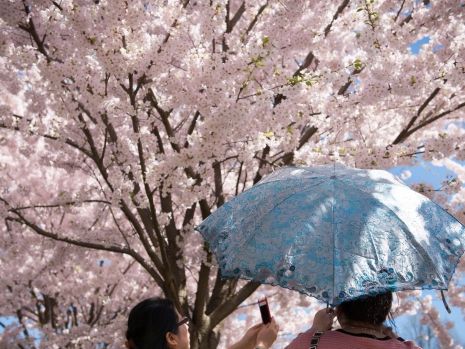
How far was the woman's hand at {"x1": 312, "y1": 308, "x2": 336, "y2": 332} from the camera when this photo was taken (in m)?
2.47

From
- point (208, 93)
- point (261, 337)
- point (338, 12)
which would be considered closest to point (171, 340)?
point (261, 337)

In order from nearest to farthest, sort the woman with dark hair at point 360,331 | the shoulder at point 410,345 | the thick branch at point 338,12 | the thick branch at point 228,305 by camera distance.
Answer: the woman with dark hair at point 360,331, the shoulder at point 410,345, the thick branch at point 228,305, the thick branch at point 338,12

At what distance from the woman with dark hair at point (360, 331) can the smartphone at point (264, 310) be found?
0.24 m

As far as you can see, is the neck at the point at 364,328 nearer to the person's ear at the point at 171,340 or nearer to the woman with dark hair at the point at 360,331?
the woman with dark hair at the point at 360,331

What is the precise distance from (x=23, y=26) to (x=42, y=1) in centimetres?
37

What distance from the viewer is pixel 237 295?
7.08 meters

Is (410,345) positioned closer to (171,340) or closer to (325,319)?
(325,319)

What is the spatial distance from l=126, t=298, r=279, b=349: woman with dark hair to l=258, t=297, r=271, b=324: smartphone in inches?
3.1

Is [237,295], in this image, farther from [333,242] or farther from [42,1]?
[333,242]

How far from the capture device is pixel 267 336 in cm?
256

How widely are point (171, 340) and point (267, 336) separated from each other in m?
0.41

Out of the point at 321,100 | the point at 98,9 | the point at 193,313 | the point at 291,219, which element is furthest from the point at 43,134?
the point at 291,219

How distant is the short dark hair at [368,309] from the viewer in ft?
7.36

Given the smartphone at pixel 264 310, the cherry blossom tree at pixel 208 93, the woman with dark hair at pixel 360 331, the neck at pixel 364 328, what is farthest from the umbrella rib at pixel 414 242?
the cherry blossom tree at pixel 208 93
